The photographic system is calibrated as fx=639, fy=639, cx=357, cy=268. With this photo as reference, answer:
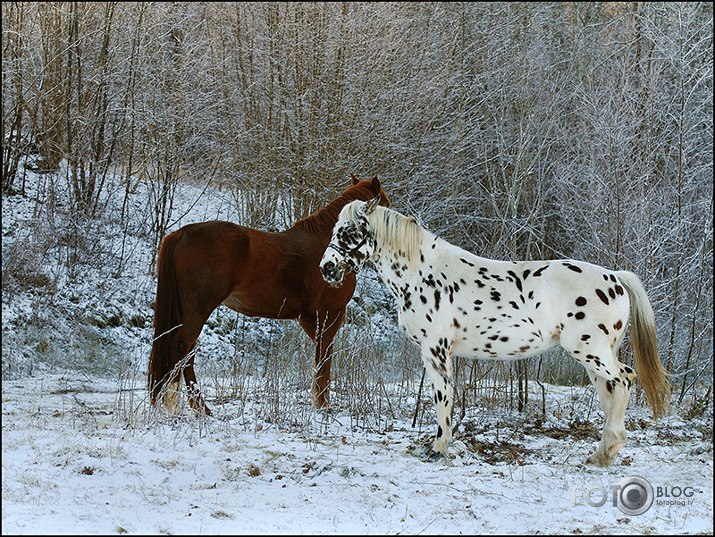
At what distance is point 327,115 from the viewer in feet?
41.1

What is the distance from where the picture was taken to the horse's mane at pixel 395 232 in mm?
5090

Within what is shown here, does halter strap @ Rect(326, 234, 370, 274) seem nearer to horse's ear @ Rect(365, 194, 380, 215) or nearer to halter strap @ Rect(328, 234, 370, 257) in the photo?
halter strap @ Rect(328, 234, 370, 257)

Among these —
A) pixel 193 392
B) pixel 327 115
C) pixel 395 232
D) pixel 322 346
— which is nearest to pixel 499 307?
pixel 395 232

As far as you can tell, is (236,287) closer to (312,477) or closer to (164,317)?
(164,317)

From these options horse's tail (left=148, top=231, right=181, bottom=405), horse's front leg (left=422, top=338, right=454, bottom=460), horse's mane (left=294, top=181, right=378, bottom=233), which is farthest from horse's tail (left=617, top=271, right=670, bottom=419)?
horse's tail (left=148, top=231, right=181, bottom=405)

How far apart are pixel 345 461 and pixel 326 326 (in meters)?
1.96

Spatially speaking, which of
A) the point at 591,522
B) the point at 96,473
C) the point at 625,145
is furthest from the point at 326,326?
the point at 625,145

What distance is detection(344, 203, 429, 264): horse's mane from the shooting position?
509cm

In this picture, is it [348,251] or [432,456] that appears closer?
[432,456]

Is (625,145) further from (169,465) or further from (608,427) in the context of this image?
(169,465)

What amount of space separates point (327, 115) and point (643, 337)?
29.0 ft

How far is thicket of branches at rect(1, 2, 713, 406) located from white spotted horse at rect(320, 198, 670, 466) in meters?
5.46

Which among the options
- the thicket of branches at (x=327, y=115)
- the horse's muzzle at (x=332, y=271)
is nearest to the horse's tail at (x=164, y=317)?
the horse's muzzle at (x=332, y=271)

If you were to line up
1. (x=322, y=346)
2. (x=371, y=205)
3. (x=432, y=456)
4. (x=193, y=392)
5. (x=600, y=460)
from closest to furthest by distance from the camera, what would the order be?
1. (x=600, y=460)
2. (x=432, y=456)
3. (x=371, y=205)
4. (x=193, y=392)
5. (x=322, y=346)
